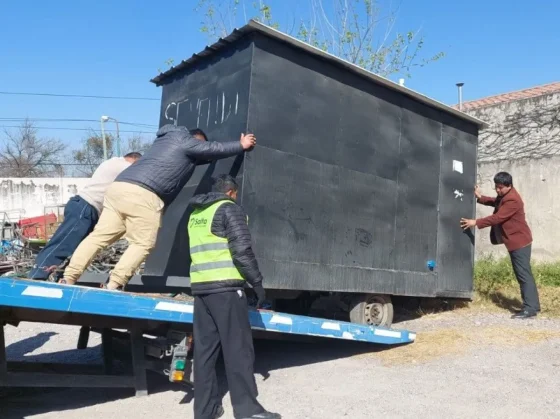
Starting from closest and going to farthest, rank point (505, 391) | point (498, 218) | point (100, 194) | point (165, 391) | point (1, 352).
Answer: point (1, 352)
point (505, 391)
point (165, 391)
point (100, 194)
point (498, 218)

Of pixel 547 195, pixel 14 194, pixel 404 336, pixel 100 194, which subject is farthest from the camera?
pixel 14 194

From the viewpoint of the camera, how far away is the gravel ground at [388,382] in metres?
4.21

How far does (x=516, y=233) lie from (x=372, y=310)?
2.19m

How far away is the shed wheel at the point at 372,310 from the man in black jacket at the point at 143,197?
2.30 m

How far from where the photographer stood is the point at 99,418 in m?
4.29

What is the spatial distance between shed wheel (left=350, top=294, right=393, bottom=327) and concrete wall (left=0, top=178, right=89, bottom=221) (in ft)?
63.8

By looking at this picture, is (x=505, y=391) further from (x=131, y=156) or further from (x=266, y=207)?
(x=131, y=156)

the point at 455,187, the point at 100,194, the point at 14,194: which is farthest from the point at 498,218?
the point at 14,194

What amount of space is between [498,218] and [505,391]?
298cm

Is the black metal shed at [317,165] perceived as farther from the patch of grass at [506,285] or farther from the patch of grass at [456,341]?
the patch of grass at [506,285]

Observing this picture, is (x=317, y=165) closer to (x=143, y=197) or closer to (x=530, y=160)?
(x=143, y=197)

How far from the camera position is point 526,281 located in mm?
6758

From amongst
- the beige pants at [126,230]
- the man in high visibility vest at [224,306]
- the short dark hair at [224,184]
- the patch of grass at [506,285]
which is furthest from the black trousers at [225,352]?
the patch of grass at [506,285]

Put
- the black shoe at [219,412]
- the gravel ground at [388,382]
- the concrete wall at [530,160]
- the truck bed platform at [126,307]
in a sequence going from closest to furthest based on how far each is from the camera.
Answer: the truck bed platform at [126,307]
the black shoe at [219,412]
the gravel ground at [388,382]
the concrete wall at [530,160]
